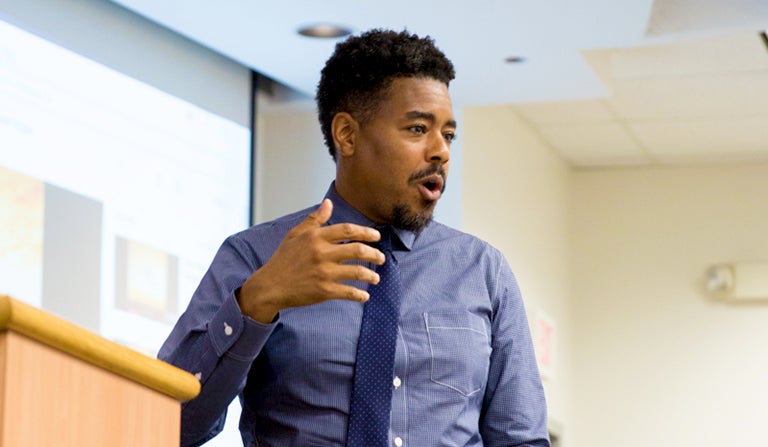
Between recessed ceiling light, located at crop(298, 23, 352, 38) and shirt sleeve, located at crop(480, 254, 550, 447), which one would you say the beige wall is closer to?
recessed ceiling light, located at crop(298, 23, 352, 38)

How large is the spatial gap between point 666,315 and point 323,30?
3.36 m

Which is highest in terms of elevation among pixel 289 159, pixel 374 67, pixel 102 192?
pixel 289 159

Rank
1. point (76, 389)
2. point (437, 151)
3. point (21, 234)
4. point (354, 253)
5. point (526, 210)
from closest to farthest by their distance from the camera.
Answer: point (76, 389), point (354, 253), point (437, 151), point (21, 234), point (526, 210)

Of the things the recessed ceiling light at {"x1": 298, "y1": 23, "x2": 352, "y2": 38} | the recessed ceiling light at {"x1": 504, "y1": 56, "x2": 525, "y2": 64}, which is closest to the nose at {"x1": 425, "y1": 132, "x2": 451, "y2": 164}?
the recessed ceiling light at {"x1": 298, "y1": 23, "x2": 352, "y2": 38}

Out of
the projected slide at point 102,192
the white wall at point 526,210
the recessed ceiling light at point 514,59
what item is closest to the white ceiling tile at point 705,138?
the white wall at point 526,210

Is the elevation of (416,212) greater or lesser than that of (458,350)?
greater

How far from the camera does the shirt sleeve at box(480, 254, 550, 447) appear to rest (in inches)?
68.3

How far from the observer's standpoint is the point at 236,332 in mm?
1515

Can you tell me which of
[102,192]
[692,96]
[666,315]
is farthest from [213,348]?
[666,315]

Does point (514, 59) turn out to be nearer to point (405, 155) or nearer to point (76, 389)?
point (405, 155)

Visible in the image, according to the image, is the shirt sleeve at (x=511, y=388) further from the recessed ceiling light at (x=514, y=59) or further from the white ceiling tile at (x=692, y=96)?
the white ceiling tile at (x=692, y=96)

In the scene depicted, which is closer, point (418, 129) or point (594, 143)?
point (418, 129)

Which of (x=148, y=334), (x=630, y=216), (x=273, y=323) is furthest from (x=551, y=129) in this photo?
(x=273, y=323)

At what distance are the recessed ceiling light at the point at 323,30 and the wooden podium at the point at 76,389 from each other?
3302 millimetres
